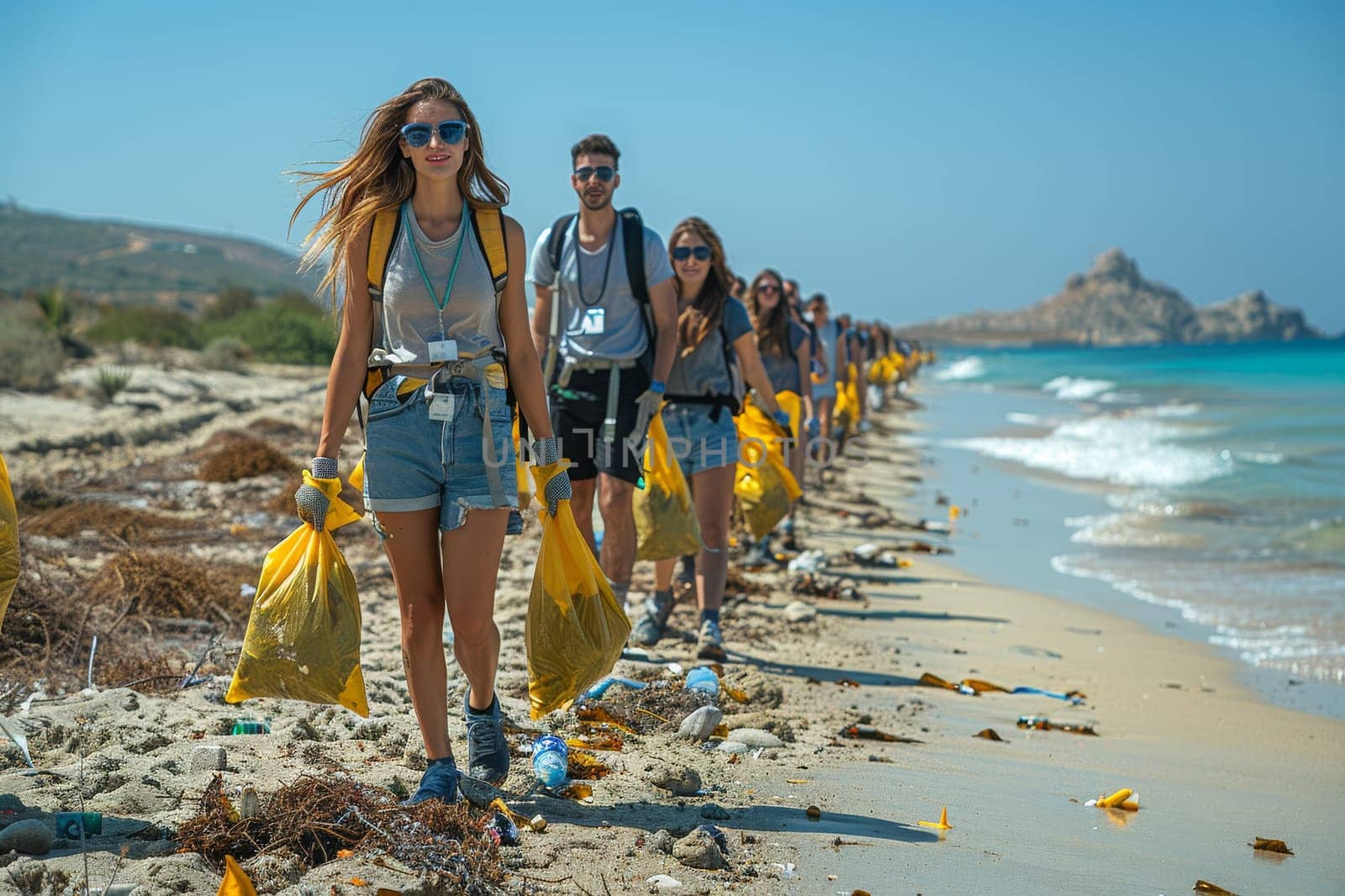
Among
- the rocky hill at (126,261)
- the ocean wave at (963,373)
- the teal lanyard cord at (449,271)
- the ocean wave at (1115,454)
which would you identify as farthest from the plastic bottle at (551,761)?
the rocky hill at (126,261)

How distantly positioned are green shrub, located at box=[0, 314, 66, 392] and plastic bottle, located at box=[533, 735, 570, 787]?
1490 centimetres

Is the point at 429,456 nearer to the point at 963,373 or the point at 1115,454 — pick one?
the point at 1115,454

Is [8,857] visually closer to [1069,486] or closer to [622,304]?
[622,304]

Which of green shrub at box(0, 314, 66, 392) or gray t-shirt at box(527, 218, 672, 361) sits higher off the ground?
gray t-shirt at box(527, 218, 672, 361)

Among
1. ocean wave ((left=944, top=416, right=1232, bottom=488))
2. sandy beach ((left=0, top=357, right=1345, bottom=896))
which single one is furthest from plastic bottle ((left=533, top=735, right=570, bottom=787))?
ocean wave ((left=944, top=416, right=1232, bottom=488))

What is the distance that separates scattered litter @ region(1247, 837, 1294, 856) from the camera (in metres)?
3.92

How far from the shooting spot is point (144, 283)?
85.5m

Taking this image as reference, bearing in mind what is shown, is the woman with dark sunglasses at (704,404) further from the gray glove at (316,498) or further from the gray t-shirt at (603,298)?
the gray glove at (316,498)

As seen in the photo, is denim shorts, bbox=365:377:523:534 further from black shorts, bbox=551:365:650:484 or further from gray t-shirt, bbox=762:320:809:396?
gray t-shirt, bbox=762:320:809:396

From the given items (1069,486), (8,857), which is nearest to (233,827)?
(8,857)

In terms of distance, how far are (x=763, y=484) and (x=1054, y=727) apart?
2.54m

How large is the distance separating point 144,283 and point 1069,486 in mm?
81745

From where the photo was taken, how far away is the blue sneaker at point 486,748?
3754mm

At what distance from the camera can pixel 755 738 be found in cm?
459
